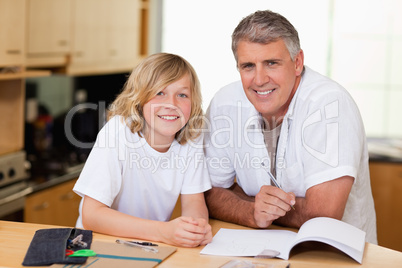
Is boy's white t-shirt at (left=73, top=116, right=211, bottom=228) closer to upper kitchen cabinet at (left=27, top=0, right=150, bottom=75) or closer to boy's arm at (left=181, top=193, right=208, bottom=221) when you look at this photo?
boy's arm at (left=181, top=193, right=208, bottom=221)

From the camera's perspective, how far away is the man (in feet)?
5.54

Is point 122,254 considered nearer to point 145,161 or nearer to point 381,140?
point 145,161

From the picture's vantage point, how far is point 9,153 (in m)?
2.88

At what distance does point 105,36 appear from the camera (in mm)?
3777

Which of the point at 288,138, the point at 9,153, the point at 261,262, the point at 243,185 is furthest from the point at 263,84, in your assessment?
the point at 9,153

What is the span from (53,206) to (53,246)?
163cm

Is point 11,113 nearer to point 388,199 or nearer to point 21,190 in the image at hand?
point 21,190

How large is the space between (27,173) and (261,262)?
1994mm

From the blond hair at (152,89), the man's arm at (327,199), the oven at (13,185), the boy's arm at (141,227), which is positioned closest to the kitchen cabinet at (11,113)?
the oven at (13,185)

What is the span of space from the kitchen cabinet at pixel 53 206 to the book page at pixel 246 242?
1411mm

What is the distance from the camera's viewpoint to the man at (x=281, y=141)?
5.54 feet

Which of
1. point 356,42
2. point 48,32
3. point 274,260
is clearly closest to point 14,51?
point 48,32

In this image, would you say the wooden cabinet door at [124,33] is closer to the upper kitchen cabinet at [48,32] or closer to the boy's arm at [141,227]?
the upper kitchen cabinet at [48,32]

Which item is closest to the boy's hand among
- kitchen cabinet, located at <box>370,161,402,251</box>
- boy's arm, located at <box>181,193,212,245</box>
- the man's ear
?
boy's arm, located at <box>181,193,212,245</box>
